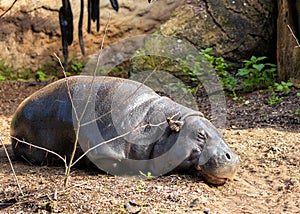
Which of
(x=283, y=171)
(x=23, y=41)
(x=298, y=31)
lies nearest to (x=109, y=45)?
(x=23, y=41)

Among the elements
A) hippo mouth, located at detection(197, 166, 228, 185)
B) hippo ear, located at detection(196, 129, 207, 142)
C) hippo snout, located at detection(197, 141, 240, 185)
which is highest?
hippo ear, located at detection(196, 129, 207, 142)

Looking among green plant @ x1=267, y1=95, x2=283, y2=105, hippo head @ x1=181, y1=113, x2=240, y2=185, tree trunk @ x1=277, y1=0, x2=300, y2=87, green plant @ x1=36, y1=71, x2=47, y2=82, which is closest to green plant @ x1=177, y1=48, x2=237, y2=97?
tree trunk @ x1=277, y1=0, x2=300, y2=87

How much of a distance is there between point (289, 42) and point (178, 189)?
3491 millimetres

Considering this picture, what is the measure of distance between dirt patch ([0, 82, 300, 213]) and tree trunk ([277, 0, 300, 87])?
1.60 meters

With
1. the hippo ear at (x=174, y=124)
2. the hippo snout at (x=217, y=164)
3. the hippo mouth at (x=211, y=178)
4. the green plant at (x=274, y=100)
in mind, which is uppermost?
the hippo ear at (x=174, y=124)

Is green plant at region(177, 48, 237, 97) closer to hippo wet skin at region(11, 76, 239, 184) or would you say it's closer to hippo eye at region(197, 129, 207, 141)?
hippo wet skin at region(11, 76, 239, 184)

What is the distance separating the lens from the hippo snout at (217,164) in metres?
4.48

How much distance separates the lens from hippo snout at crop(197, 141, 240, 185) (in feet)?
14.7

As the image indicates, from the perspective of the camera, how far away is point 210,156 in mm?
4512

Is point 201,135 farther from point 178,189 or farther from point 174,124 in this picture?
point 178,189

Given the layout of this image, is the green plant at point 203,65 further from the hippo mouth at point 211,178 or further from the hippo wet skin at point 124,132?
the hippo mouth at point 211,178

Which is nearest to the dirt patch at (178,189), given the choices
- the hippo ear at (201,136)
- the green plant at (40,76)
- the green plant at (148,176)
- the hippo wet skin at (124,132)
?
the green plant at (148,176)

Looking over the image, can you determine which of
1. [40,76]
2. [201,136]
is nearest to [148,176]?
[201,136]

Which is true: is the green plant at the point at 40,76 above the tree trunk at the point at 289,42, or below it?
below
